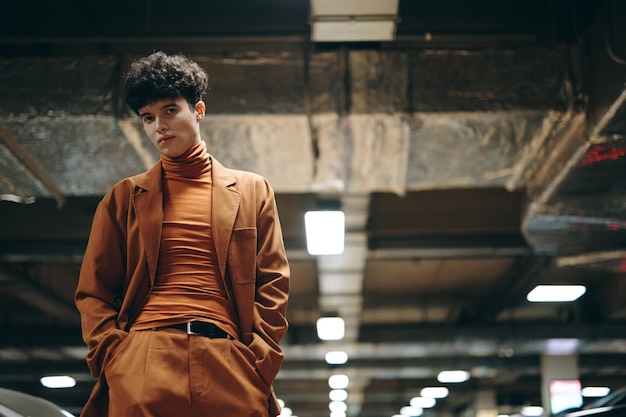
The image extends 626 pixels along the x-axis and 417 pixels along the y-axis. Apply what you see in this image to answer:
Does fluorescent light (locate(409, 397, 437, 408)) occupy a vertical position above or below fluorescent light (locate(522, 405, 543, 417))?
above

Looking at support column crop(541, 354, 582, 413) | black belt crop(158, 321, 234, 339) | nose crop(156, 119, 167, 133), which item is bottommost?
black belt crop(158, 321, 234, 339)

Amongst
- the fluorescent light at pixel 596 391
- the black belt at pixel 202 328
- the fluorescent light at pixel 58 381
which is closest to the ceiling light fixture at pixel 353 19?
the black belt at pixel 202 328

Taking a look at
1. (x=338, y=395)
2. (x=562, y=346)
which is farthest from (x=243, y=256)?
(x=338, y=395)

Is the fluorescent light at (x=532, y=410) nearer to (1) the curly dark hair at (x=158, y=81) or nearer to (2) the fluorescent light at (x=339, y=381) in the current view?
(2) the fluorescent light at (x=339, y=381)

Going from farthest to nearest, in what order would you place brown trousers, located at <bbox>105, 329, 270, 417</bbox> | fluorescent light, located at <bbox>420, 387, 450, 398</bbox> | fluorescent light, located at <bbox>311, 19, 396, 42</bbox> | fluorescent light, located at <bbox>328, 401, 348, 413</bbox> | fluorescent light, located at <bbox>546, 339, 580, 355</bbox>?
1. fluorescent light, located at <bbox>328, 401, 348, 413</bbox>
2. fluorescent light, located at <bbox>420, 387, 450, 398</bbox>
3. fluorescent light, located at <bbox>546, 339, 580, 355</bbox>
4. fluorescent light, located at <bbox>311, 19, 396, 42</bbox>
5. brown trousers, located at <bbox>105, 329, 270, 417</bbox>

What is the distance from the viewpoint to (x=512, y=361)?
498 inches

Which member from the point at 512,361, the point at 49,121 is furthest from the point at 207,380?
the point at 512,361

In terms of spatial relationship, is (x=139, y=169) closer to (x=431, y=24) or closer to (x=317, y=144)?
(x=317, y=144)

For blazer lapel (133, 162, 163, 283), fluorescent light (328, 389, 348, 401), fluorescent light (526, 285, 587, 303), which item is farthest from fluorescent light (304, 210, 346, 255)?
fluorescent light (328, 389, 348, 401)

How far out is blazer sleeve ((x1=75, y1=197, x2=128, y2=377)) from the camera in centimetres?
143

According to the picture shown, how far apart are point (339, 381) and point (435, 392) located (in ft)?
13.6

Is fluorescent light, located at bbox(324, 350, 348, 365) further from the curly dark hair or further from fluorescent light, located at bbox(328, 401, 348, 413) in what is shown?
the curly dark hair

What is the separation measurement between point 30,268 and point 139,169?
15.0 ft

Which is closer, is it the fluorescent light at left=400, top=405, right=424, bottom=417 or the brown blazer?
the brown blazer
